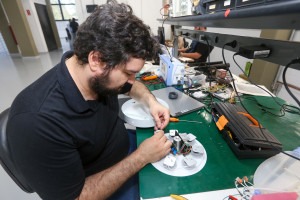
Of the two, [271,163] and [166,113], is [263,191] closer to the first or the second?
[271,163]

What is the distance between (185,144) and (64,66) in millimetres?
561

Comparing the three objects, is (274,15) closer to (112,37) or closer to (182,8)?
(112,37)

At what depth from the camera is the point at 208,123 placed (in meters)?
0.83

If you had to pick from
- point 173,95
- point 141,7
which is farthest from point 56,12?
point 173,95

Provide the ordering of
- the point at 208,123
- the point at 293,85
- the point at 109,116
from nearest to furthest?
1. the point at 109,116
2. the point at 208,123
3. the point at 293,85

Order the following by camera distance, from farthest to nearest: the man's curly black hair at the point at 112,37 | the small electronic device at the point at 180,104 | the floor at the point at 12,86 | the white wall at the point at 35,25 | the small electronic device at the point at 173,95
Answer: the white wall at the point at 35,25 < the floor at the point at 12,86 < the small electronic device at the point at 173,95 < the small electronic device at the point at 180,104 < the man's curly black hair at the point at 112,37

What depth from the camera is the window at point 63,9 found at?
816 centimetres

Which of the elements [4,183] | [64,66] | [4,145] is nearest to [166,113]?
[64,66]

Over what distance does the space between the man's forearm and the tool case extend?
1.25 feet

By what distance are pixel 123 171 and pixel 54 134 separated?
0.92 feet

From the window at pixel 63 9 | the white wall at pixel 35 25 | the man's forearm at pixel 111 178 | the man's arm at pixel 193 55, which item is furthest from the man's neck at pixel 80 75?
the window at pixel 63 9

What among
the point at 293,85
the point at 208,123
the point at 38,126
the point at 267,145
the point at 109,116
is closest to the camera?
the point at 38,126

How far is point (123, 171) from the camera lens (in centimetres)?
60

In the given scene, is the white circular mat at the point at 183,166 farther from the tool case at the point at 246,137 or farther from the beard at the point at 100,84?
the beard at the point at 100,84
